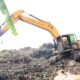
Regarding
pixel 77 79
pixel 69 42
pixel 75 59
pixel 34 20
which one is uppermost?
pixel 34 20

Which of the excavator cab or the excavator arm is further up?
the excavator arm

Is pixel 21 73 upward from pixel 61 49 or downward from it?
downward

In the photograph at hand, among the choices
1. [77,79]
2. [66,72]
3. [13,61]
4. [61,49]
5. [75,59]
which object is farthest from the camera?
[13,61]

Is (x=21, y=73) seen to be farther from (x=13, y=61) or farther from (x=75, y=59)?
(x=13, y=61)

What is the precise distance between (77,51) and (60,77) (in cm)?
411

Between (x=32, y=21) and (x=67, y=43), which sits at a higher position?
(x=32, y=21)

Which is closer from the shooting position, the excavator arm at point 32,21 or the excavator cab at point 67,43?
the excavator cab at point 67,43

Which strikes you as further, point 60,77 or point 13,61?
point 13,61

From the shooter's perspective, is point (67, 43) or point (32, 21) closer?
point (67, 43)

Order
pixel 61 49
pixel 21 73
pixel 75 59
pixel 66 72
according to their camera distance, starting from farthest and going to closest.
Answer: pixel 61 49 < pixel 75 59 < pixel 21 73 < pixel 66 72

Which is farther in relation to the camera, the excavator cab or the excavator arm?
the excavator arm

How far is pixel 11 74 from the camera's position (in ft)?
38.7

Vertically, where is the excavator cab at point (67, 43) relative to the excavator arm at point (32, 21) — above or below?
below

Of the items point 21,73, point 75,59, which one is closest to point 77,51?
point 75,59
